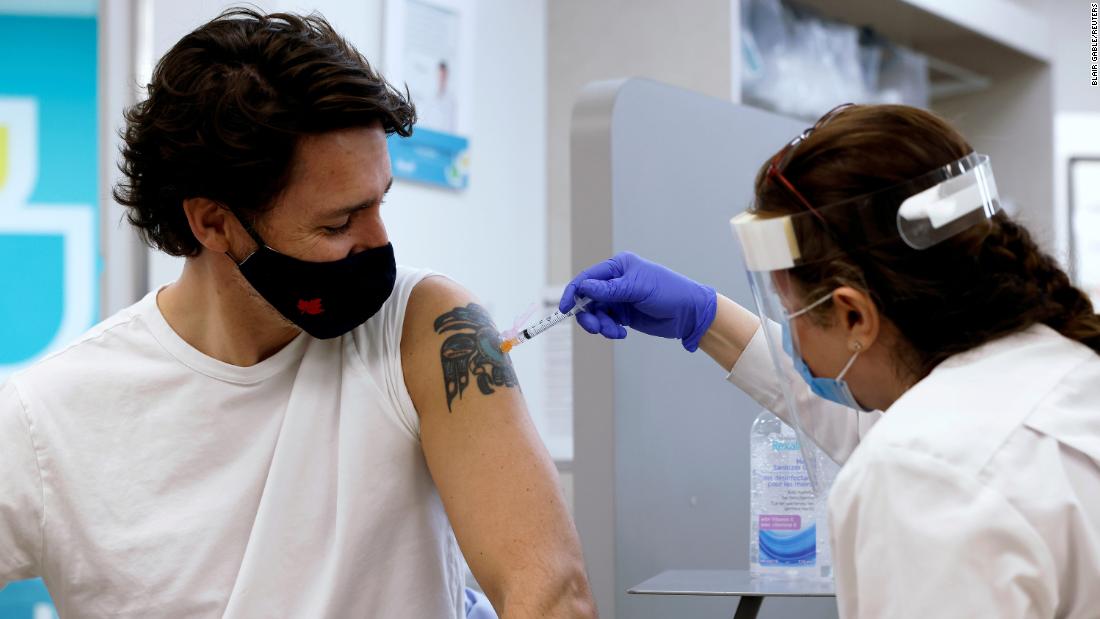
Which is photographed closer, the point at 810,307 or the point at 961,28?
the point at 810,307

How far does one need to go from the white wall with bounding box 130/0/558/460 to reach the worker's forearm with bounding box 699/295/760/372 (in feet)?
4.67

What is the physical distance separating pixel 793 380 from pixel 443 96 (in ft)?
6.01

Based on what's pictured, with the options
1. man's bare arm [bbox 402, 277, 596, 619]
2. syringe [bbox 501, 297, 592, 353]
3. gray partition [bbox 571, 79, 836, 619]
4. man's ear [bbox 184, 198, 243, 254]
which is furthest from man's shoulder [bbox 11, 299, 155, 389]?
gray partition [bbox 571, 79, 836, 619]

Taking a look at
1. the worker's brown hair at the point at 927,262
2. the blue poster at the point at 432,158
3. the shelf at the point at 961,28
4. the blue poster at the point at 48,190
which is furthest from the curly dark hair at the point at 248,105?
the shelf at the point at 961,28

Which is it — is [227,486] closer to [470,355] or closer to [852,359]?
[470,355]

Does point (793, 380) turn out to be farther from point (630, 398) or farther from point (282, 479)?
point (282, 479)

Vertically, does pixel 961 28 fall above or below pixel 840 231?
above

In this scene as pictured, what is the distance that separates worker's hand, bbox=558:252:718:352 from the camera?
60.0 inches

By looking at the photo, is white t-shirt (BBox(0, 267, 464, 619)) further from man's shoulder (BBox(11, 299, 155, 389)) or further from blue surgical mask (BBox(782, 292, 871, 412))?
blue surgical mask (BBox(782, 292, 871, 412))

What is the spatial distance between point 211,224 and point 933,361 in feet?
3.03

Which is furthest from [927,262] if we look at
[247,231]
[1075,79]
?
[1075,79]

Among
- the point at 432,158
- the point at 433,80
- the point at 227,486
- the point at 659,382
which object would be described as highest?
the point at 433,80

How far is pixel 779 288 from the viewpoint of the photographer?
1139 millimetres

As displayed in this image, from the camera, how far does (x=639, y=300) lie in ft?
5.09
